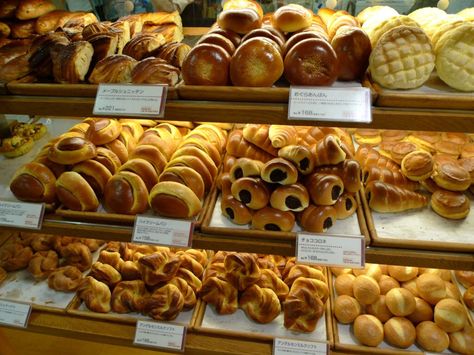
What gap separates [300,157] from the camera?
4.18 feet

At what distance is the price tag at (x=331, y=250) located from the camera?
1214mm

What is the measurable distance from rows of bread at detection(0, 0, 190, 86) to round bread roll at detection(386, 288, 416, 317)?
1.15 meters

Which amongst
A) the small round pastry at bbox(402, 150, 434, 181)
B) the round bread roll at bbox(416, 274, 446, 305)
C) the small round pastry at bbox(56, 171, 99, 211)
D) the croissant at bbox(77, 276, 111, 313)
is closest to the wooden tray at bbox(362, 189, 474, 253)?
the small round pastry at bbox(402, 150, 434, 181)

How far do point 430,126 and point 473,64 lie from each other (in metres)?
0.20

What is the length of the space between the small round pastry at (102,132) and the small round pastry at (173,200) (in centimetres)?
36

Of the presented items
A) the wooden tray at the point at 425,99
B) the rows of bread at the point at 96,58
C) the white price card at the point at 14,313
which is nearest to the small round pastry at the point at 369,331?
the wooden tray at the point at 425,99

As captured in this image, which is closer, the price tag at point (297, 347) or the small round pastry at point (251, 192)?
the small round pastry at point (251, 192)

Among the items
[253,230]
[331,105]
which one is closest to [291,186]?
[253,230]

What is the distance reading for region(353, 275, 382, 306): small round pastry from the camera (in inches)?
60.7

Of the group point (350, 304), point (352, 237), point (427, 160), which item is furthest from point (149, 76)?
point (350, 304)

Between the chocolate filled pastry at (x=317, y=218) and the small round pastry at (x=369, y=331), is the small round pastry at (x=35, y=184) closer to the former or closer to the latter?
the chocolate filled pastry at (x=317, y=218)

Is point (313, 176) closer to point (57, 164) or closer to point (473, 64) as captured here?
point (473, 64)

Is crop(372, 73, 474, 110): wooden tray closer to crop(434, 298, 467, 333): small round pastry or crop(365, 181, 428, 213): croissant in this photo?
crop(365, 181, 428, 213): croissant

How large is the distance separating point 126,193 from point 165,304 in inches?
20.5
